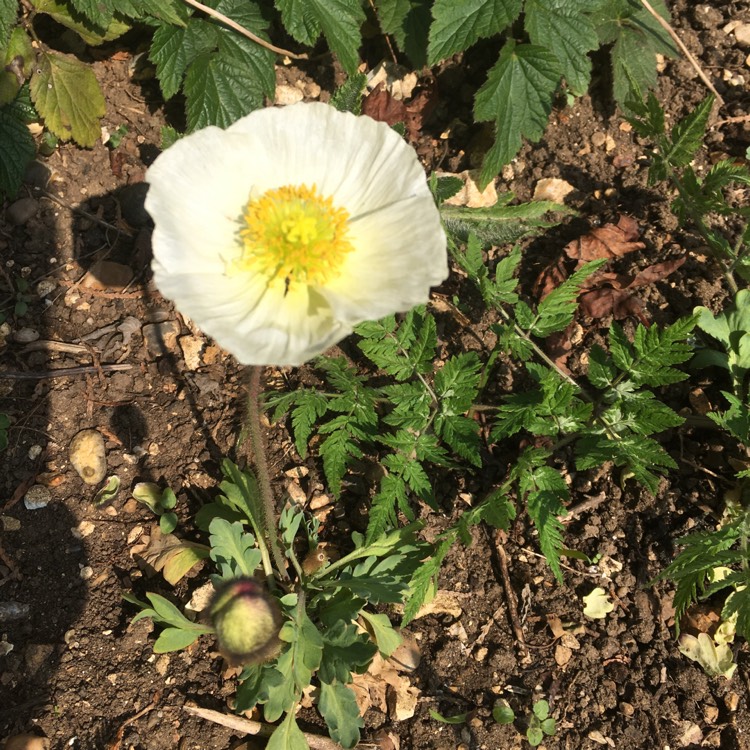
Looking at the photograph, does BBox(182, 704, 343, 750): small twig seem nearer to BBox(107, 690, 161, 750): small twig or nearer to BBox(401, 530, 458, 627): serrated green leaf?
BBox(107, 690, 161, 750): small twig

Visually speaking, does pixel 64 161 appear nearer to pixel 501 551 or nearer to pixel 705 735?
pixel 501 551

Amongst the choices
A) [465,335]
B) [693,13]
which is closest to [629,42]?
[693,13]

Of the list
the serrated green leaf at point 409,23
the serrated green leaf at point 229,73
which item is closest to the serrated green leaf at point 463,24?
the serrated green leaf at point 409,23

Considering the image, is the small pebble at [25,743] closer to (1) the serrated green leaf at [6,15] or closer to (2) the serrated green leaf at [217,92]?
(2) the serrated green leaf at [217,92]

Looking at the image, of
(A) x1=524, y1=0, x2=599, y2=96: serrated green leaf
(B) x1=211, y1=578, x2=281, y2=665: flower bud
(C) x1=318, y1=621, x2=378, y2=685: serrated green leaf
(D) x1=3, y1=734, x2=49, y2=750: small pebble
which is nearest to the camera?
(B) x1=211, y1=578, x2=281, y2=665: flower bud

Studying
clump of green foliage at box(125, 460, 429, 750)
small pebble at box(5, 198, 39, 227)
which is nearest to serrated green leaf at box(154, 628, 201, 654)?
clump of green foliage at box(125, 460, 429, 750)

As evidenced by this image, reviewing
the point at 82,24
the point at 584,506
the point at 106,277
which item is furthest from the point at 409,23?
the point at 584,506
